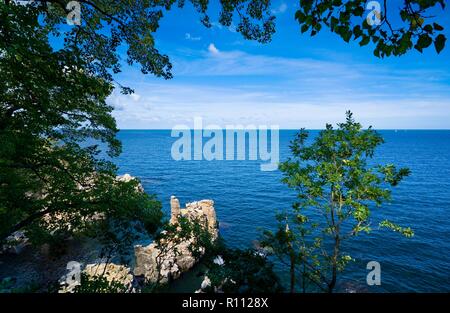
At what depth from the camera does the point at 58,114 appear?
10.8 metres

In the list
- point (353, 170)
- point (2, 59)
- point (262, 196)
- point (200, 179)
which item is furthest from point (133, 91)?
point (200, 179)

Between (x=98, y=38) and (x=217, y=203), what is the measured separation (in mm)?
49005

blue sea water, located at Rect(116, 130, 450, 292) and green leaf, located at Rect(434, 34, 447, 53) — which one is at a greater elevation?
A: green leaf, located at Rect(434, 34, 447, 53)

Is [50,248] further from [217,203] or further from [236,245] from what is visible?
[217,203]

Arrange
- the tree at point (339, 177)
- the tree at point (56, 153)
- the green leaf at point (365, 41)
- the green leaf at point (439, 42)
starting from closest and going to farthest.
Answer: the green leaf at point (439, 42)
the green leaf at point (365, 41)
the tree at point (56, 153)
the tree at point (339, 177)

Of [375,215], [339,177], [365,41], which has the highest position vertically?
[365,41]

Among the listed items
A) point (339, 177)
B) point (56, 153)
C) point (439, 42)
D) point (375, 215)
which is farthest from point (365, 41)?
point (375, 215)

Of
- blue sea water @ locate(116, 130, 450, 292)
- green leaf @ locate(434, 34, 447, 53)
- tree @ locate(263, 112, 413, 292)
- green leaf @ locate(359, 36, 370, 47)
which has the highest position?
green leaf @ locate(359, 36, 370, 47)

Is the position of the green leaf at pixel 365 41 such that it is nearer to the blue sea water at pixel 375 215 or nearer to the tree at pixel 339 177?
the tree at pixel 339 177

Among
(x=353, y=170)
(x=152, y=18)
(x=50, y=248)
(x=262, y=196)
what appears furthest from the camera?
(x=262, y=196)

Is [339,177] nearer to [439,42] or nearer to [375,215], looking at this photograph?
[439,42]

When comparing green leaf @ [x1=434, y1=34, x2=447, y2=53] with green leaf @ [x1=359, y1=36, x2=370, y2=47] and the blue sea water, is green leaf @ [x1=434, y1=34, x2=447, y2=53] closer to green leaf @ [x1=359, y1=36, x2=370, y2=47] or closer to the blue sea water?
green leaf @ [x1=359, y1=36, x2=370, y2=47]

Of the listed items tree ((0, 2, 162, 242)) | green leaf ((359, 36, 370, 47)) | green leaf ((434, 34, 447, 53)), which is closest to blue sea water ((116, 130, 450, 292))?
tree ((0, 2, 162, 242))

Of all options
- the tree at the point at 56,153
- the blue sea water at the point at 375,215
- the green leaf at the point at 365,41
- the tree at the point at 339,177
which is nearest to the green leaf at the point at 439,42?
the green leaf at the point at 365,41
